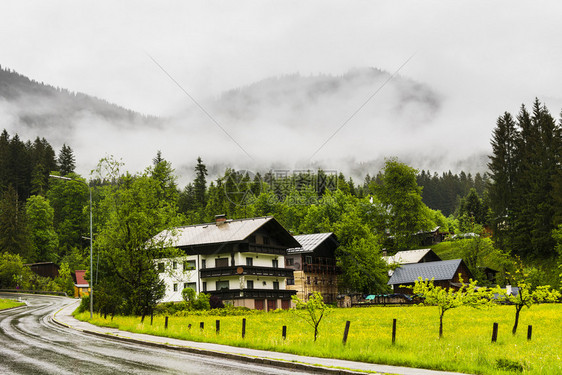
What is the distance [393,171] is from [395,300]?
108ft

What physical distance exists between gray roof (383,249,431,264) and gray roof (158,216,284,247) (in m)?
31.5

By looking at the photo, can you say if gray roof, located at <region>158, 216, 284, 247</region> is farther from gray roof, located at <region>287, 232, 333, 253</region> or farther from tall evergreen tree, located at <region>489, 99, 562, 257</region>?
tall evergreen tree, located at <region>489, 99, 562, 257</region>

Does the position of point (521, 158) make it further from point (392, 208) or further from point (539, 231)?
point (392, 208)

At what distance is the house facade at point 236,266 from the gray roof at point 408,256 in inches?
1080

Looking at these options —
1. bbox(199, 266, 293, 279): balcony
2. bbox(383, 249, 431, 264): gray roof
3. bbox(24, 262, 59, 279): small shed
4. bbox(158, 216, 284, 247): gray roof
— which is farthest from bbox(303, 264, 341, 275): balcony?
bbox(24, 262, 59, 279): small shed

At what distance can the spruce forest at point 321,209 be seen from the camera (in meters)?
44.1

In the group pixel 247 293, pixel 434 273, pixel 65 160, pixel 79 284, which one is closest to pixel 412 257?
pixel 434 273

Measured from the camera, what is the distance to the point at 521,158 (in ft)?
263

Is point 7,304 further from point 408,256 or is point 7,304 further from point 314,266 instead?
point 408,256

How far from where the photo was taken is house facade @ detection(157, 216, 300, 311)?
59688 millimetres

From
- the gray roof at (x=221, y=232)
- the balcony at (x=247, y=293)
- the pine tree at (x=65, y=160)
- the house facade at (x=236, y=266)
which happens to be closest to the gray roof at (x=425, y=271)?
the house facade at (x=236, y=266)

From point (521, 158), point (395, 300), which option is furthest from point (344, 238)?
point (521, 158)

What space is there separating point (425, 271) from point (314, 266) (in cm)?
1810

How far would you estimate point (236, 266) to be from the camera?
5903 centimetres
